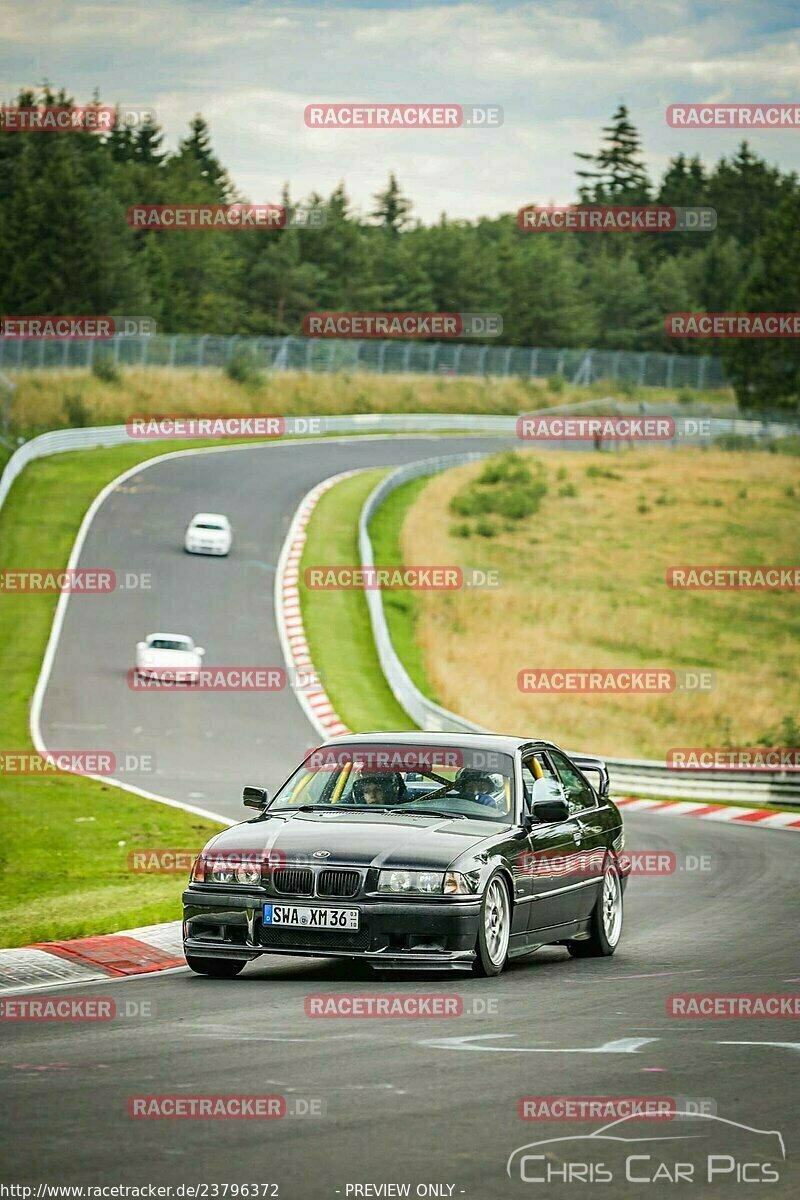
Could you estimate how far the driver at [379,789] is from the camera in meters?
11.3

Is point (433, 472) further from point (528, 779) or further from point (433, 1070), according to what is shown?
point (433, 1070)

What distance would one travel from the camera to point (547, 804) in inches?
436

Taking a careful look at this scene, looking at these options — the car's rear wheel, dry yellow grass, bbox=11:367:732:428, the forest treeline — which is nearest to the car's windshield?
the car's rear wheel

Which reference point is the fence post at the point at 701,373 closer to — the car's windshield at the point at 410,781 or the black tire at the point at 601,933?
the black tire at the point at 601,933

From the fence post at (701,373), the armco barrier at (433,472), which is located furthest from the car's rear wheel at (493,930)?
the fence post at (701,373)

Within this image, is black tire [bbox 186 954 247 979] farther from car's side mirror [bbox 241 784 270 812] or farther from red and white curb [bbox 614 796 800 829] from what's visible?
red and white curb [bbox 614 796 800 829]

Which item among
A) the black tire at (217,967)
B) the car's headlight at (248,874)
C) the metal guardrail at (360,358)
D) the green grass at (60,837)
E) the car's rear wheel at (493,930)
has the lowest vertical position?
the green grass at (60,837)

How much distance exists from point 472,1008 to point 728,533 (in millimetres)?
50561

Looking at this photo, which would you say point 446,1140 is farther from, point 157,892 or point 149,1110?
point 157,892

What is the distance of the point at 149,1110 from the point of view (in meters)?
6.66

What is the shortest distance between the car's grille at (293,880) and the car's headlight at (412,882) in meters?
0.42

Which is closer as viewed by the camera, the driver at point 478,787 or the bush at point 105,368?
the driver at point 478,787

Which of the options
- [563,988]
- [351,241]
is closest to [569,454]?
[351,241]

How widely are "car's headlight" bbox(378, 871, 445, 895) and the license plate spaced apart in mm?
237
